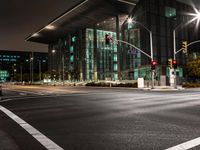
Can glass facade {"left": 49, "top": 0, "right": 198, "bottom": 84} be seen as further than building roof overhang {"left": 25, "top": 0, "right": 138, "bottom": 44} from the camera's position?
No

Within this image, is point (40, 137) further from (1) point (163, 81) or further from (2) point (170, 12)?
(2) point (170, 12)

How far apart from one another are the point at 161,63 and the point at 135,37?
9.22 meters

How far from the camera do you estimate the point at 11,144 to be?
648 centimetres

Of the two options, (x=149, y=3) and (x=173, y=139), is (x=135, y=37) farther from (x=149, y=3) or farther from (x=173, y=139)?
(x=173, y=139)

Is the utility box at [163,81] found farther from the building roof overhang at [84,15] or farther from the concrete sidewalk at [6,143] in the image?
the concrete sidewalk at [6,143]

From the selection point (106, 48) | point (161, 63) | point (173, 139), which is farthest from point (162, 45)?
point (173, 139)

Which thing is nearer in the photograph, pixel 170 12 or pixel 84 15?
pixel 170 12

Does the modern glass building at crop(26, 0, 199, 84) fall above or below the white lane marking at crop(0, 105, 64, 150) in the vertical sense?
above

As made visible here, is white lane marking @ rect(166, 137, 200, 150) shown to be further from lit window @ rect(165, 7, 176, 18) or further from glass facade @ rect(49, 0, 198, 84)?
lit window @ rect(165, 7, 176, 18)

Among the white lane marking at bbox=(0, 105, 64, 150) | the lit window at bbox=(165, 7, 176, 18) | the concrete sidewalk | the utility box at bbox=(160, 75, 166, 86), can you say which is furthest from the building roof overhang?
the concrete sidewalk

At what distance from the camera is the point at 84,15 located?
7719 centimetres

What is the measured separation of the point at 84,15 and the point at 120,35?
11.2 meters

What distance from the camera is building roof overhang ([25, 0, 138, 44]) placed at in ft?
221

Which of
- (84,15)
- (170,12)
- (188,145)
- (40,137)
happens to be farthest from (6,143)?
(84,15)
